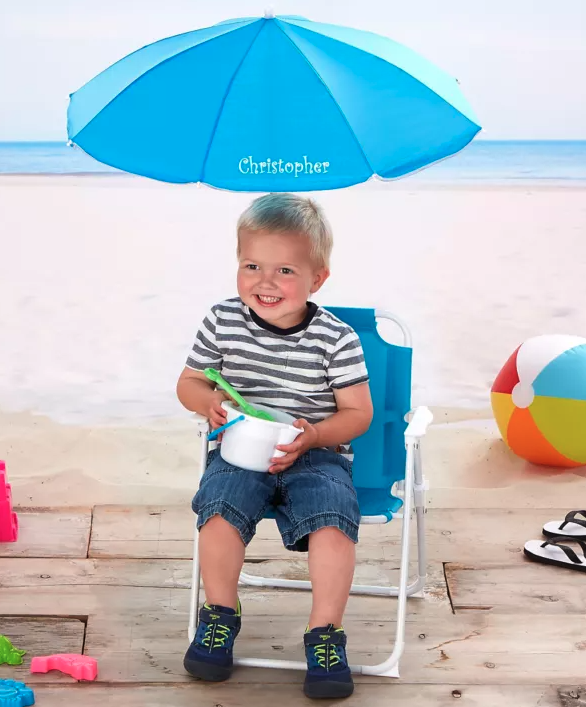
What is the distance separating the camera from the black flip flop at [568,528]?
3.12 m

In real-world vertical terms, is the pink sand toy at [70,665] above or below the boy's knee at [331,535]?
below

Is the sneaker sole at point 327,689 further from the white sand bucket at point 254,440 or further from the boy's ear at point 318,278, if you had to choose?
the boy's ear at point 318,278

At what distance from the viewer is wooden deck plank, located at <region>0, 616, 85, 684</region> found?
2.42 metres

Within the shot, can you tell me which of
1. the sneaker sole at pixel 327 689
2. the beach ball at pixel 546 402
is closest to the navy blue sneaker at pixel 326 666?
the sneaker sole at pixel 327 689

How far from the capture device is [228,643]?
94.1 inches

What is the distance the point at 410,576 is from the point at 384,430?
0.47m

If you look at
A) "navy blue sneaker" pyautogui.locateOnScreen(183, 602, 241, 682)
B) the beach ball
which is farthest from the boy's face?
the beach ball

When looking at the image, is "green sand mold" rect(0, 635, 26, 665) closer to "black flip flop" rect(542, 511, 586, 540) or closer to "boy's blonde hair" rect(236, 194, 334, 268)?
"boy's blonde hair" rect(236, 194, 334, 268)

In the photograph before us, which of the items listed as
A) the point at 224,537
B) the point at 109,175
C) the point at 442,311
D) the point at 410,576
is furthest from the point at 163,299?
the point at 109,175

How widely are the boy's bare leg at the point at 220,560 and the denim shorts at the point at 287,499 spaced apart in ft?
0.06

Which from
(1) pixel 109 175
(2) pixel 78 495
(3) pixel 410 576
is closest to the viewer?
(3) pixel 410 576

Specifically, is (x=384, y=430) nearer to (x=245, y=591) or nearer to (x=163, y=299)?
(x=245, y=591)

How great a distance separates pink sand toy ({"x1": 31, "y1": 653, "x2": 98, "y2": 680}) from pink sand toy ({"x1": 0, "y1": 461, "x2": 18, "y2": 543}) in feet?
2.35

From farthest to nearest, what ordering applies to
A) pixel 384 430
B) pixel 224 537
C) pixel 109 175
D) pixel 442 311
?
pixel 109 175 → pixel 442 311 → pixel 384 430 → pixel 224 537
